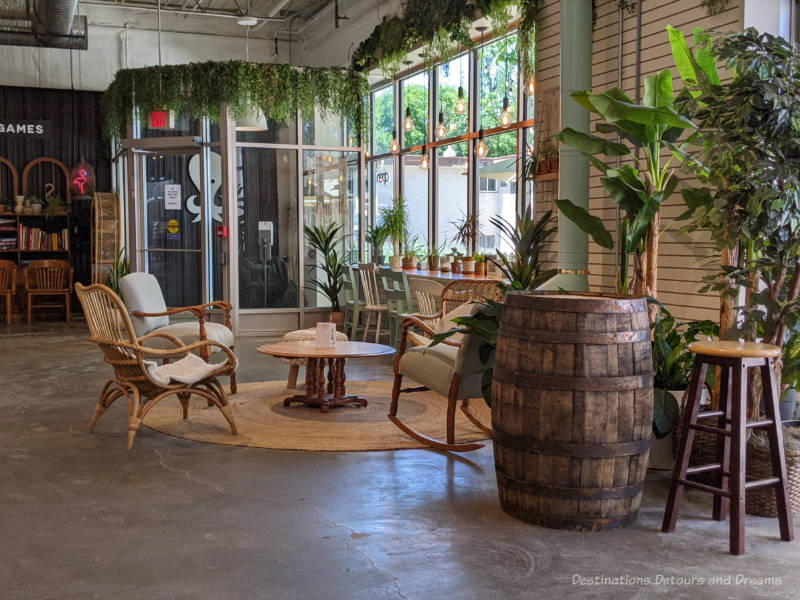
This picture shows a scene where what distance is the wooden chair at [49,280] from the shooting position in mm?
12141

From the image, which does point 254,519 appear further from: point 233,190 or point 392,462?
point 233,190

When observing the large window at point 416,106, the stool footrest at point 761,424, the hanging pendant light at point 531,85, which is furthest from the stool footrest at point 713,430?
the large window at point 416,106

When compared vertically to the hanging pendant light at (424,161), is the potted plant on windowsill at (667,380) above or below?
below

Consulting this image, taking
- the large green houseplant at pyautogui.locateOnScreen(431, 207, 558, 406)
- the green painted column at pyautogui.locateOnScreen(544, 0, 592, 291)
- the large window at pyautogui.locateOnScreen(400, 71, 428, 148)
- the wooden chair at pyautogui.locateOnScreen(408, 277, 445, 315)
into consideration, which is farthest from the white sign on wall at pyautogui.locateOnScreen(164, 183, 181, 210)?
the green painted column at pyautogui.locateOnScreen(544, 0, 592, 291)

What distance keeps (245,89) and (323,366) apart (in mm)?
5208

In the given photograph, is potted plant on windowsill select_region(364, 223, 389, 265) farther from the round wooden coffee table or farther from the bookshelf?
the bookshelf

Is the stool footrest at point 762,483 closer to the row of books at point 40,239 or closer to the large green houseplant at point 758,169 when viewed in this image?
the large green houseplant at point 758,169

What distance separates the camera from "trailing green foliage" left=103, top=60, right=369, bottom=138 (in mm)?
10109

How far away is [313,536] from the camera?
3.51 meters

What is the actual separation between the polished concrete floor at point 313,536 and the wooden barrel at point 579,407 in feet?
0.44

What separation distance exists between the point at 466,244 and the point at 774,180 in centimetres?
564

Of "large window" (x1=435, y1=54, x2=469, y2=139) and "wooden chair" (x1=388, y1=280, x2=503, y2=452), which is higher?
"large window" (x1=435, y1=54, x2=469, y2=139)

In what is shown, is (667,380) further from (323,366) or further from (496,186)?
(496,186)

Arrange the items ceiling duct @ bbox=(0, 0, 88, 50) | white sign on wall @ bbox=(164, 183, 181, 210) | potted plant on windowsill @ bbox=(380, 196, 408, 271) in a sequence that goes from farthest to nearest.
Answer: white sign on wall @ bbox=(164, 183, 181, 210) → ceiling duct @ bbox=(0, 0, 88, 50) → potted plant on windowsill @ bbox=(380, 196, 408, 271)
